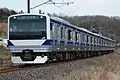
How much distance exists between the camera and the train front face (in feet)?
77.2

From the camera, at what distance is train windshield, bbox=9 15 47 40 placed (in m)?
23.5

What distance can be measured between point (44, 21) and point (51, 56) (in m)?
2.72

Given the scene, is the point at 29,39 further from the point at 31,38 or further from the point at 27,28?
the point at 27,28

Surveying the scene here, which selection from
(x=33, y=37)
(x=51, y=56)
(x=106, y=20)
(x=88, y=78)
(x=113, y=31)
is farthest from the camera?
(x=113, y=31)

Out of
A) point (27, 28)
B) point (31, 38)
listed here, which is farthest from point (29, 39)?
point (27, 28)

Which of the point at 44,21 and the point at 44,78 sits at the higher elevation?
the point at 44,21

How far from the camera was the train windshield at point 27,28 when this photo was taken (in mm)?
23547

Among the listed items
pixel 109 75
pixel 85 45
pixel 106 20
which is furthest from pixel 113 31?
pixel 109 75

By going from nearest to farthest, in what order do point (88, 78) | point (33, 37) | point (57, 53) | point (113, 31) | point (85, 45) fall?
point (88, 78)
point (33, 37)
point (57, 53)
point (85, 45)
point (113, 31)

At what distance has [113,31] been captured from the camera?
14362 centimetres

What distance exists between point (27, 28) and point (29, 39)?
0.71 metres

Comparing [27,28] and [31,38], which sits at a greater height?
[27,28]

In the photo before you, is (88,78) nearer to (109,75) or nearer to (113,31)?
(109,75)

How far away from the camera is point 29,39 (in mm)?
23547
